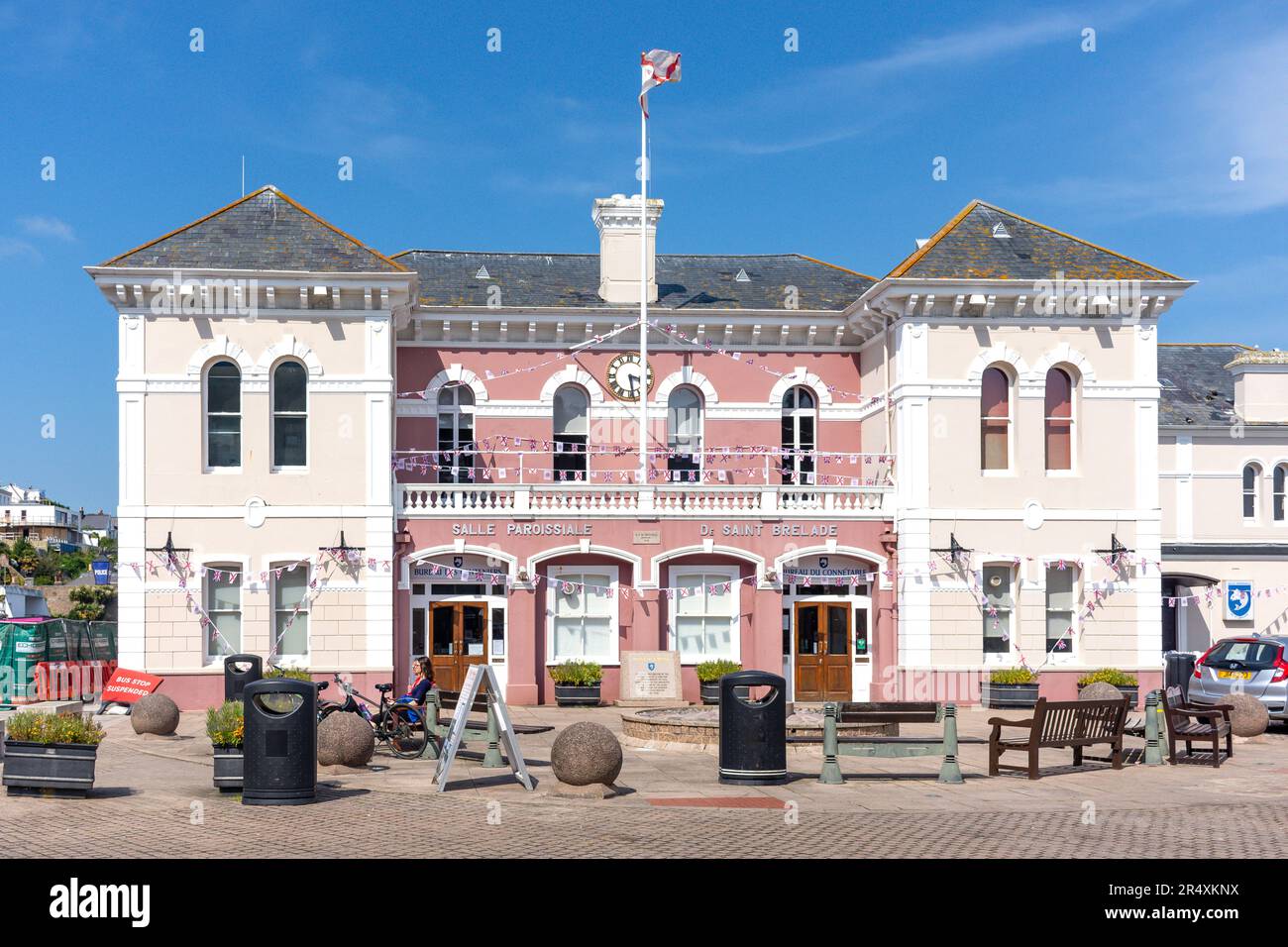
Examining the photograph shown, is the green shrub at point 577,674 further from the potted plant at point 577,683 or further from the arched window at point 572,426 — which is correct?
the arched window at point 572,426

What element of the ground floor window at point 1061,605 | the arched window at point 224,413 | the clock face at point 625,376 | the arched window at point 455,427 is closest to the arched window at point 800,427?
the clock face at point 625,376

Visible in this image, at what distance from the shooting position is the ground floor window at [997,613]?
93.0 ft

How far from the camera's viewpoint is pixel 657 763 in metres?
18.2

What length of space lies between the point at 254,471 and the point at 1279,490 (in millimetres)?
26638

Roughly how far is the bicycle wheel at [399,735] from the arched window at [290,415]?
9.70 metres

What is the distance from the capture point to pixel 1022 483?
2836 cm

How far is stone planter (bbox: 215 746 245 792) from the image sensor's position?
571 inches

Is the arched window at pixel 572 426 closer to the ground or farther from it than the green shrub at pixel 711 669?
farther from it

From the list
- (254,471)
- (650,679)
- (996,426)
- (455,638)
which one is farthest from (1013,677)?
(254,471)

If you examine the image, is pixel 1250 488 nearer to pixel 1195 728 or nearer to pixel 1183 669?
pixel 1183 669

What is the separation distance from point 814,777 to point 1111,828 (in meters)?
4.15

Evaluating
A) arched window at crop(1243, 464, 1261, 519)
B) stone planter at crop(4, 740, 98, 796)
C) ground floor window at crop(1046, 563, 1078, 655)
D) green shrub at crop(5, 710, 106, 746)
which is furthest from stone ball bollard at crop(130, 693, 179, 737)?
arched window at crop(1243, 464, 1261, 519)
